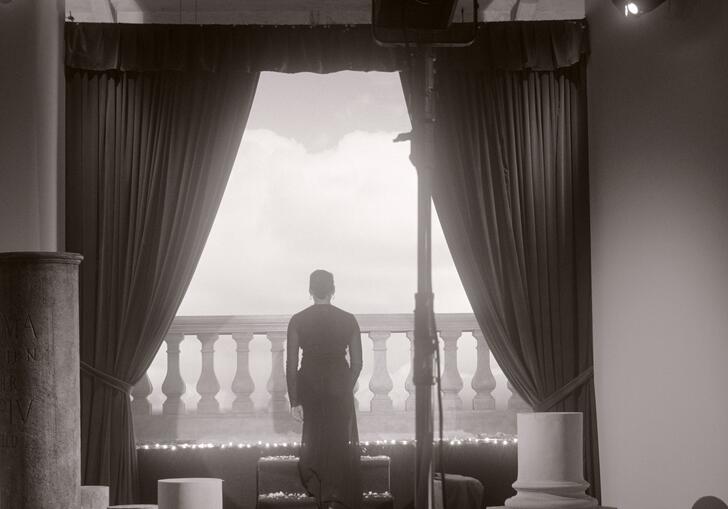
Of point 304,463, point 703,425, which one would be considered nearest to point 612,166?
point 703,425

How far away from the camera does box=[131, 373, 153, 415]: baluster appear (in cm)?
731

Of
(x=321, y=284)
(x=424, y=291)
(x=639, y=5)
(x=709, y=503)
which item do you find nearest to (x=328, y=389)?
(x=321, y=284)

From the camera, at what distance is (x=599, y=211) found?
6.80 meters

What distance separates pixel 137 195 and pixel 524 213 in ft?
8.67

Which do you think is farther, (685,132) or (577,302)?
(577,302)

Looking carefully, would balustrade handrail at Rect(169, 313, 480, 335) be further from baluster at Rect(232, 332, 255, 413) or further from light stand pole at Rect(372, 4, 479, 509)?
light stand pole at Rect(372, 4, 479, 509)

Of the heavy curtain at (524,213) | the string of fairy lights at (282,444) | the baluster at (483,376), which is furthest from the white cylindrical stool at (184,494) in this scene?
the baluster at (483,376)

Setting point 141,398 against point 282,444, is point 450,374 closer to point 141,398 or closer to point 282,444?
point 282,444

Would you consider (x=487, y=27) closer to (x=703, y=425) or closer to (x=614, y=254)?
(x=614, y=254)

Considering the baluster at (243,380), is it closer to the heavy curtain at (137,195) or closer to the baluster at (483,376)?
the heavy curtain at (137,195)

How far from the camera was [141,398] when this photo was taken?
738cm

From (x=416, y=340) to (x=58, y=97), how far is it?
470 cm

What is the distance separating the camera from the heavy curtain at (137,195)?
6.86 metres

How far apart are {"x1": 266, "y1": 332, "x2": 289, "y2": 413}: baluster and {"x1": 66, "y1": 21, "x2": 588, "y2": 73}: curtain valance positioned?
6.22 ft
